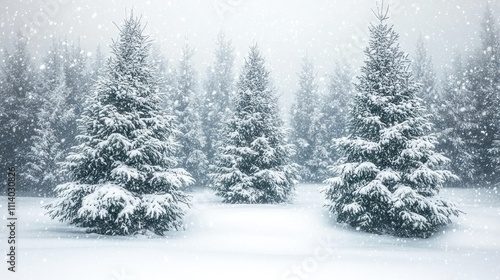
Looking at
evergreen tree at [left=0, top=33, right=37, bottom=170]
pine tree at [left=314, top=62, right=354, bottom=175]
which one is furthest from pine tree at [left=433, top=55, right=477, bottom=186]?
→ evergreen tree at [left=0, top=33, right=37, bottom=170]

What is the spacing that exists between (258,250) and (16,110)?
34.5 meters

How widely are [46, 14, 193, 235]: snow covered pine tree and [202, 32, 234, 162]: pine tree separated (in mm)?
26133

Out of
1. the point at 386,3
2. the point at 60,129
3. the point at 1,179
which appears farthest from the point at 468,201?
the point at 1,179

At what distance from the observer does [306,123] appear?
161 ft

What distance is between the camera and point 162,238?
53.8 ft

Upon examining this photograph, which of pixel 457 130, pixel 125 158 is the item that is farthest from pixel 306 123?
pixel 125 158

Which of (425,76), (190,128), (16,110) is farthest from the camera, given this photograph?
(425,76)

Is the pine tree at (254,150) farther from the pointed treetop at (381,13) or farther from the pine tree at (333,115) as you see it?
the pine tree at (333,115)

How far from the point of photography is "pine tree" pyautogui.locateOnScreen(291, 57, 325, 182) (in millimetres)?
47531

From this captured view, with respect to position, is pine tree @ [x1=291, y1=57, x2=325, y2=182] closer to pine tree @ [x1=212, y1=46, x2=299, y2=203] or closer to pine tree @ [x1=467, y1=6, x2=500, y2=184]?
pine tree @ [x1=467, y1=6, x2=500, y2=184]

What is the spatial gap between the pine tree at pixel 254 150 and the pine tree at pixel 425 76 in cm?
2381

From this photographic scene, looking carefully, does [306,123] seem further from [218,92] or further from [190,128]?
[190,128]

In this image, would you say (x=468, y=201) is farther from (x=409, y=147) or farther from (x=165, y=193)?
(x=165, y=193)

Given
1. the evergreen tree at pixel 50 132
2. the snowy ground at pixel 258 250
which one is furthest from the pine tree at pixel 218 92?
the snowy ground at pixel 258 250
